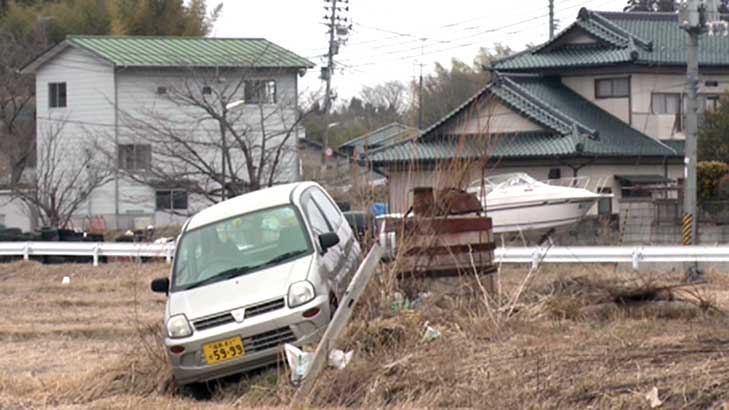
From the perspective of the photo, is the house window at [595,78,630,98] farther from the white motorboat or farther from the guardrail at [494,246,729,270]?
the guardrail at [494,246,729,270]

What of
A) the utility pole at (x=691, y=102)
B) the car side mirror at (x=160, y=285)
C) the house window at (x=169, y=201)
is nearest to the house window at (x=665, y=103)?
the utility pole at (x=691, y=102)

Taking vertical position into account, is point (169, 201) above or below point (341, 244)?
below

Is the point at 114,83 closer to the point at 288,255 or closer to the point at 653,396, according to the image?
the point at 288,255

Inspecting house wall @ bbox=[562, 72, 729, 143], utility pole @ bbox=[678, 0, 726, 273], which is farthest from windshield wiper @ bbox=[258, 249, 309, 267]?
house wall @ bbox=[562, 72, 729, 143]

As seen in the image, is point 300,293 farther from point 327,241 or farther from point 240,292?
point 327,241

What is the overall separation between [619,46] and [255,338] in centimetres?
3029

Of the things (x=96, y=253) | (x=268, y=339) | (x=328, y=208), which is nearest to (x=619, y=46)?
(x=96, y=253)

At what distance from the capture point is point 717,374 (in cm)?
754

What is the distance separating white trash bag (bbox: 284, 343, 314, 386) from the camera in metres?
8.75

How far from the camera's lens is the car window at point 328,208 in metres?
11.8

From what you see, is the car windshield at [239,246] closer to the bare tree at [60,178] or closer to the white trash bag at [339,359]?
the white trash bag at [339,359]

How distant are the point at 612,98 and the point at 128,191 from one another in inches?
754

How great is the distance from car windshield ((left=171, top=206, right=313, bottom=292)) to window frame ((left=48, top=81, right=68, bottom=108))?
37.4 metres

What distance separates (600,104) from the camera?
3866cm
